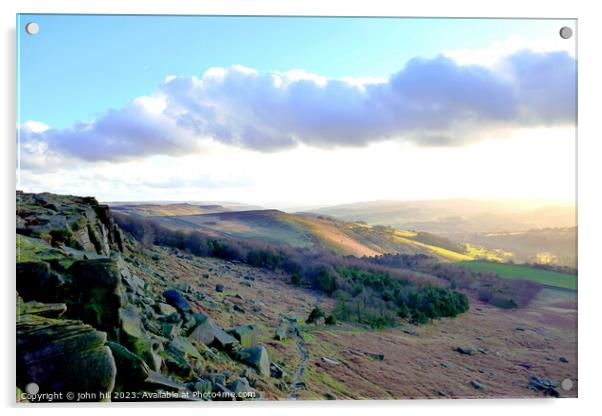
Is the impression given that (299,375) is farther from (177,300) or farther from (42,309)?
(42,309)

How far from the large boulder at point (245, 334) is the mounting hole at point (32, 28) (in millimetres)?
4140

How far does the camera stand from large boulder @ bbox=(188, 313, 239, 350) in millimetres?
5000

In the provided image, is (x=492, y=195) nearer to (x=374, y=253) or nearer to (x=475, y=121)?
(x=475, y=121)

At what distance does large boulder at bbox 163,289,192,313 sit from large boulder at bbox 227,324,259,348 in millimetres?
573

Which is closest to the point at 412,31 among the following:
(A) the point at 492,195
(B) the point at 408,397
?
(A) the point at 492,195

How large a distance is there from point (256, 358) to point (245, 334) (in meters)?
0.34

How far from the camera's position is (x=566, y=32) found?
536cm

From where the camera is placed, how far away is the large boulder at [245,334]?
512 cm

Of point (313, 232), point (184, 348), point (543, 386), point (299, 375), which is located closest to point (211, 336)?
point (184, 348)

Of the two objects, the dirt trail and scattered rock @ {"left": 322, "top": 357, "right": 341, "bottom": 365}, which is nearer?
the dirt trail

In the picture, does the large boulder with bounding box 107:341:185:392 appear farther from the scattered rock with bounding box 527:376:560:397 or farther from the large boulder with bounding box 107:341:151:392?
the scattered rock with bounding box 527:376:560:397

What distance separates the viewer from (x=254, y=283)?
19.1 ft

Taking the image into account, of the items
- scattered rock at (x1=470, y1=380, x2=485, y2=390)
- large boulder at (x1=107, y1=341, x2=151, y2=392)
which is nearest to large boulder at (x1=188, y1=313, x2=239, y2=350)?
large boulder at (x1=107, y1=341, x2=151, y2=392)
